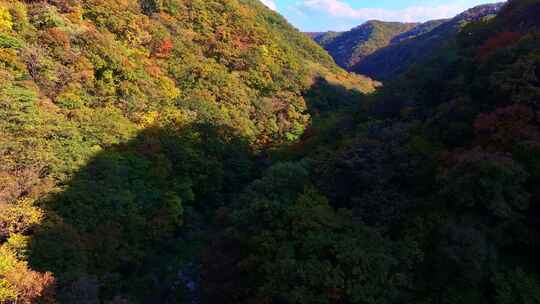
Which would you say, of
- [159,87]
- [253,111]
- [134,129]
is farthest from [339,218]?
[253,111]

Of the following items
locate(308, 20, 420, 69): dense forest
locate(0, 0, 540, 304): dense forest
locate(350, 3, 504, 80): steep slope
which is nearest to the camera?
locate(0, 0, 540, 304): dense forest

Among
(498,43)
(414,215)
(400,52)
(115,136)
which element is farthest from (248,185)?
(400,52)

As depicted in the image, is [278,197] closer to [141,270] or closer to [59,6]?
[141,270]

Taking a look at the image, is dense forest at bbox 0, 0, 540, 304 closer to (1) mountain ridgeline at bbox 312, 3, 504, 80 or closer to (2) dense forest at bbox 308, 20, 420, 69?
(1) mountain ridgeline at bbox 312, 3, 504, 80

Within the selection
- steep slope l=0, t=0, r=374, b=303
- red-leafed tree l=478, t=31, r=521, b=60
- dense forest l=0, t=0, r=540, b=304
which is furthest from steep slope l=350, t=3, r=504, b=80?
red-leafed tree l=478, t=31, r=521, b=60

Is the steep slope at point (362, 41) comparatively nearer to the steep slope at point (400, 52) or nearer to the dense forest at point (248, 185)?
the steep slope at point (400, 52)

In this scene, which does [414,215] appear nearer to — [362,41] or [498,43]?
[498,43]

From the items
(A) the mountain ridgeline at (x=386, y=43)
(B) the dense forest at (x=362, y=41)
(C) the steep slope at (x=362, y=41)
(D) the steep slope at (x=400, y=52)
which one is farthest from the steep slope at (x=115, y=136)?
(C) the steep slope at (x=362, y=41)
